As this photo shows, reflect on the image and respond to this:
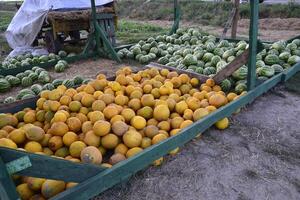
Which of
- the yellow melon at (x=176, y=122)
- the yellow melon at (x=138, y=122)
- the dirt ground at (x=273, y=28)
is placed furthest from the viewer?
the dirt ground at (x=273, y=28)

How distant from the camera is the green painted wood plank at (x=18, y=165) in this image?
5.94 feet

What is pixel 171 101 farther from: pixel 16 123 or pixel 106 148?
pixel 16 123

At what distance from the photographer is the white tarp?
9.58m

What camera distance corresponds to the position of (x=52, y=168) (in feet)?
6.77

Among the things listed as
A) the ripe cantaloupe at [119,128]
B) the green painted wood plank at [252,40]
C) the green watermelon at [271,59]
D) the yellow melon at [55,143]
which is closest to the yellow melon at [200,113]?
the ripe cantaloupe at [119,128]

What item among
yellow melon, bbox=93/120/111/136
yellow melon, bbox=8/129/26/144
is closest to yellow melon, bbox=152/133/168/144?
yellow melon, bbox=93/120/111/136

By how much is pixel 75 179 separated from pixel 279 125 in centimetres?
282

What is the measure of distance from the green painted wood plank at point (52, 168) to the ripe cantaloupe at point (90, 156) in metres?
0.32

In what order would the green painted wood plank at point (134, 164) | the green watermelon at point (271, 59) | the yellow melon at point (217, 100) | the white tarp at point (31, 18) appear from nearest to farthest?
the green painted wood plank at point (134, 164) < the yellow melon at point (217, 100) < the green watermelon at point (271, 59) < the white tarp at point (31, 18)

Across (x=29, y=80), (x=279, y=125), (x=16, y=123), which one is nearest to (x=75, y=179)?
(x=16, y=123)

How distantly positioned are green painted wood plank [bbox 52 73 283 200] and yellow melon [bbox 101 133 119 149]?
46 cm

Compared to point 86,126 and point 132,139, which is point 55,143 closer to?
point 86,126

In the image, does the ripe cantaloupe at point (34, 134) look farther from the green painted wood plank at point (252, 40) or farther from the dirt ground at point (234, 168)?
the green painted wood plank at point (252, 40)

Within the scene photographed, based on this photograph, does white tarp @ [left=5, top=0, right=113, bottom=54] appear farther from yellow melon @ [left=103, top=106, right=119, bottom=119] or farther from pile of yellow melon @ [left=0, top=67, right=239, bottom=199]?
yellow melon @ [left=103, top=106, right=119, bottom=119]
